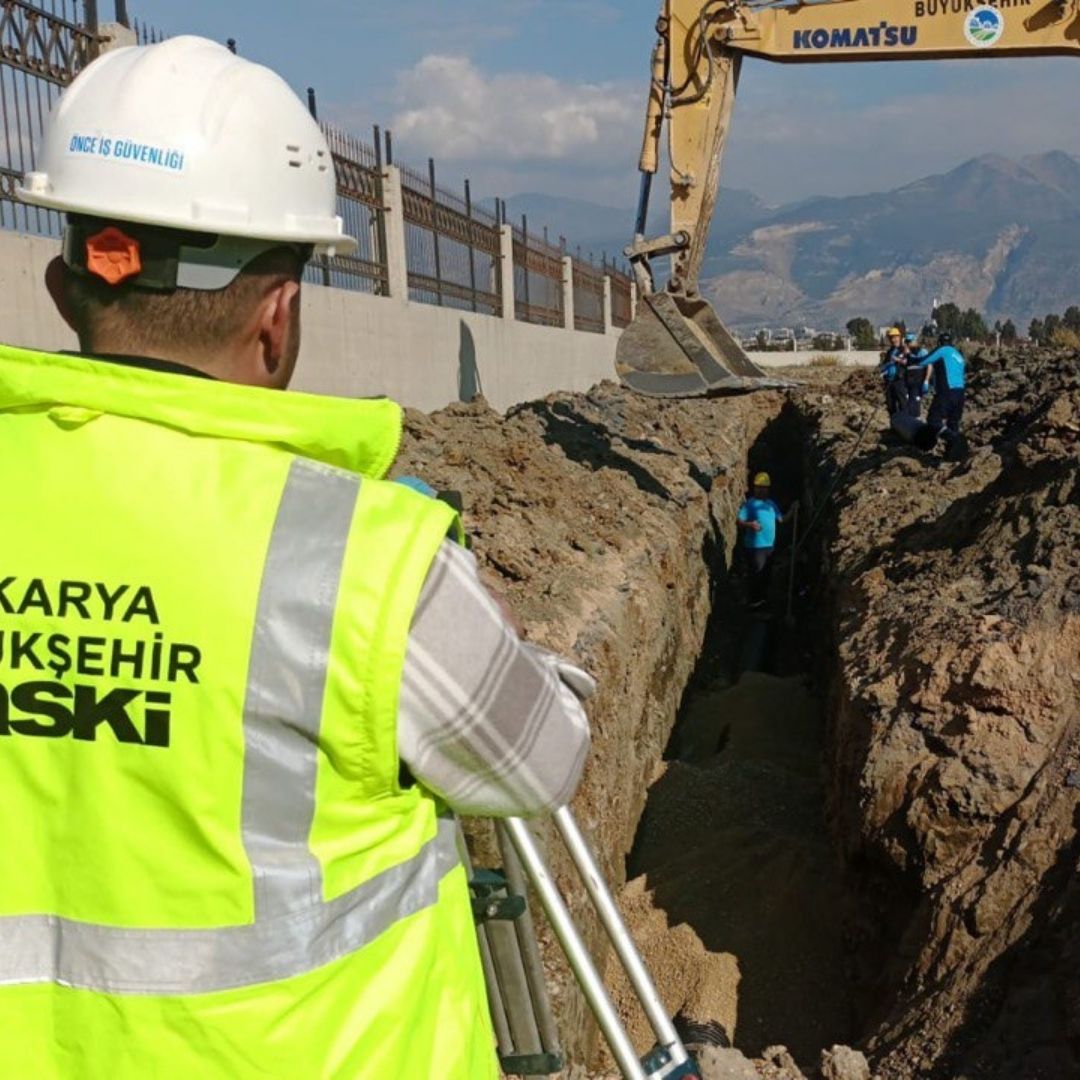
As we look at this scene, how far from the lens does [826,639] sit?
9398 mm

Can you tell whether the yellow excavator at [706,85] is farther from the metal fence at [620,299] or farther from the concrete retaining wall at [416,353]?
the metal fence at [620,299]

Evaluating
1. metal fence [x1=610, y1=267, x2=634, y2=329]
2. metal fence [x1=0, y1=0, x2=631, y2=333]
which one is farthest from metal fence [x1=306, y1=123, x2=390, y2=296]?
metal fence [x1=610, y1=267, x2=634, y2=329]

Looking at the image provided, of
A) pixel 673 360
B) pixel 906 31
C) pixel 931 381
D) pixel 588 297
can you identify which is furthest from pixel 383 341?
pixel 588 297

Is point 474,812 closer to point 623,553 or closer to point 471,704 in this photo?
point 471,704

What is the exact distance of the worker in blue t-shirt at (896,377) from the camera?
47.1 ft

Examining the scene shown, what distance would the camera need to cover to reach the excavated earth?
429 centimetres

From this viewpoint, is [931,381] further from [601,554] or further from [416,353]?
[601,554]

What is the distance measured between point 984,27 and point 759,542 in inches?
217

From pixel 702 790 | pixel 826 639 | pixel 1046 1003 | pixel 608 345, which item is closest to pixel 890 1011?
pixel 1046 1003

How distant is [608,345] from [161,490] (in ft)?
89.8

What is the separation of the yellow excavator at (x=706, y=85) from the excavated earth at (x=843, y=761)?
4.29 ft

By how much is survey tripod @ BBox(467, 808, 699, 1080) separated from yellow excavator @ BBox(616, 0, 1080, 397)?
8.16 meters

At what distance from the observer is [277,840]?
4.05 feet

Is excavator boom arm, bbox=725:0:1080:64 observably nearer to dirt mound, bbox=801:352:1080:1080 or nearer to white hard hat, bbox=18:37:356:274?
dirt mound, bbox=801:352:1080:1080
